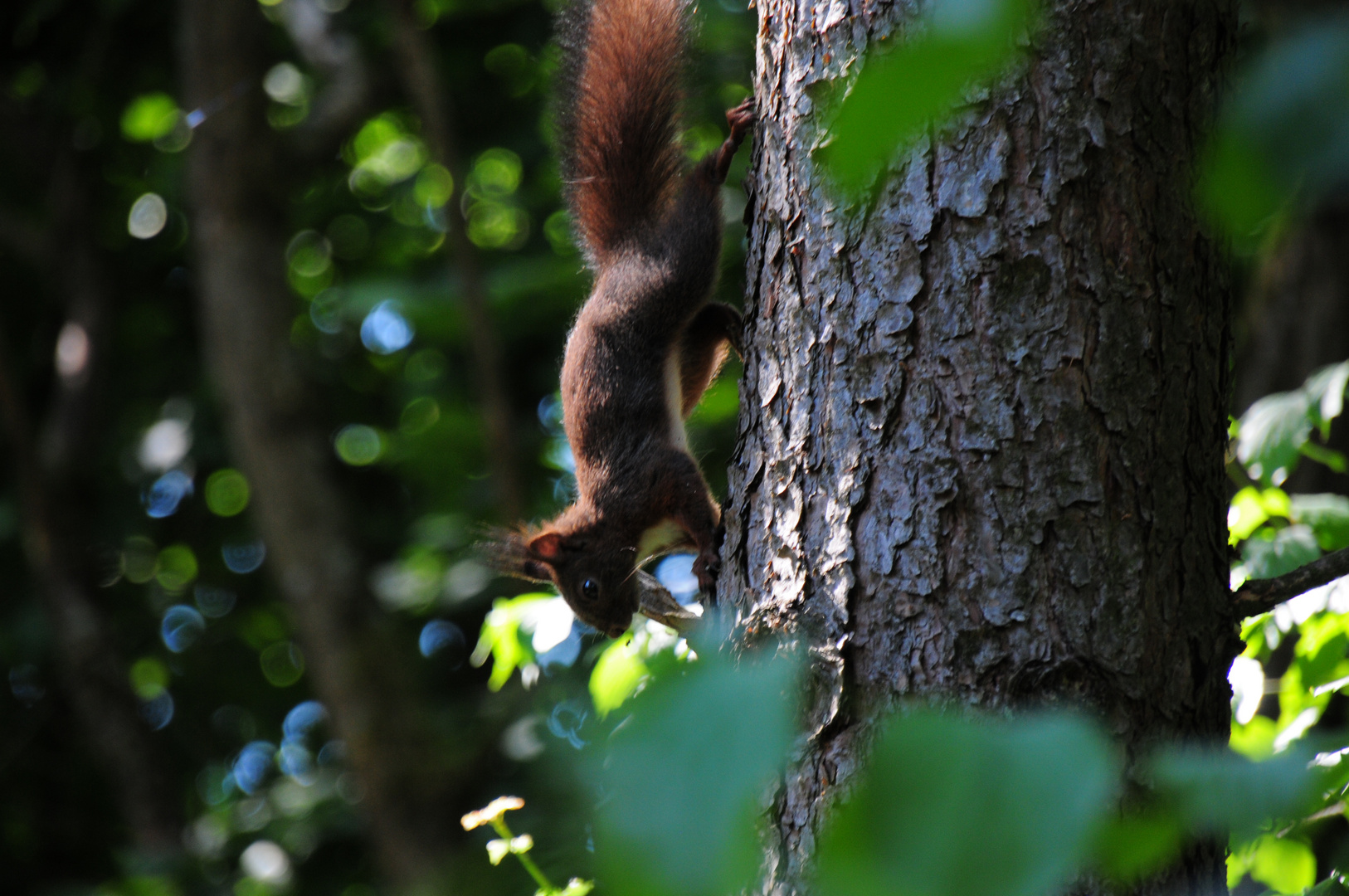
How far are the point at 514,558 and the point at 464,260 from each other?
115 cm

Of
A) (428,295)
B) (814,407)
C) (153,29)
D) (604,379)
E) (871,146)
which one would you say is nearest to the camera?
(871,146)

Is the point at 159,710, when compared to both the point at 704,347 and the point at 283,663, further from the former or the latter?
the point at 704,347

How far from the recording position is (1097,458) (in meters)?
1.17

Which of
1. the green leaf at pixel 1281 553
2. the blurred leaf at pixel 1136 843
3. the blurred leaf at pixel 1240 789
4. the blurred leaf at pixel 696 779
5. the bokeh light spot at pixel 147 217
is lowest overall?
the green leaf at pixel 1281 553

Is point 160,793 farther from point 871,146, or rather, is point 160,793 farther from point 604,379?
point 871,146

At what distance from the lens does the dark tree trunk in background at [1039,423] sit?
1.15 m

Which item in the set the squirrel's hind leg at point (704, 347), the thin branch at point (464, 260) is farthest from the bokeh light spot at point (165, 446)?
the squirrel's hind leg at point (704, 347)

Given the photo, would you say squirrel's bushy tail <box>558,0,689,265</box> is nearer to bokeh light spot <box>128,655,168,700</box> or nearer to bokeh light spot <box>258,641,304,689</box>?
bokeh light spot <box>258,641,304,689</box>

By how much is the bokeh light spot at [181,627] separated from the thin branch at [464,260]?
2922mm

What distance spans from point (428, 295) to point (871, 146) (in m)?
3.46

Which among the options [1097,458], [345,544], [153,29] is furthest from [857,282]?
[153,29]

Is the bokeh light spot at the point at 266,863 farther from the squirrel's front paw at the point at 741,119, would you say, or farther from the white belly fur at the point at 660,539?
the squirrel's front paw at the point at 741,119

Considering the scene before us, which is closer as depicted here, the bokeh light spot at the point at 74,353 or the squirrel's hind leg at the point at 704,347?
the squirrel's hind leg at the point at 704,347

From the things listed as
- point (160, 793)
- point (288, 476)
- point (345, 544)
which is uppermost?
point (288, 476)
